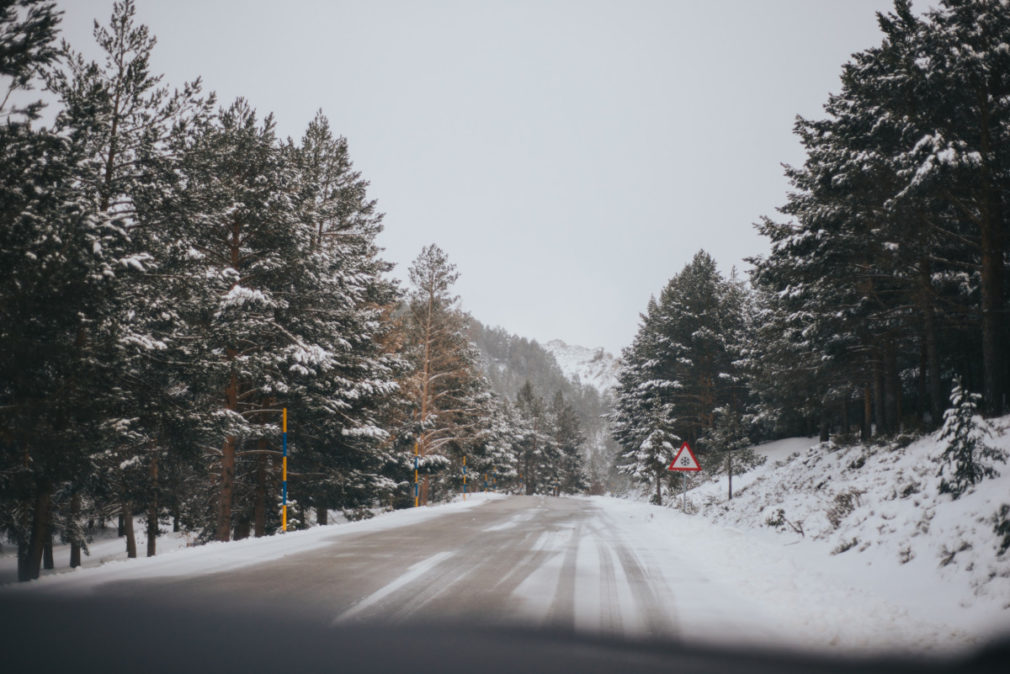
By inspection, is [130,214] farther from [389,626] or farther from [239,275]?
[389,626]

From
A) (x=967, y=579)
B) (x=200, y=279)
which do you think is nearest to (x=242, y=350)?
(x=200, y=279)

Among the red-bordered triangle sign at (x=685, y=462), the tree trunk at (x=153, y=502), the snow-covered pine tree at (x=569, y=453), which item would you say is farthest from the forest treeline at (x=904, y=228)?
the snow-covered pine tree at (x=569, y=453)

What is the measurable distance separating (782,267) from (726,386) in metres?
23.0

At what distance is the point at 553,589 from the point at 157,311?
984cm

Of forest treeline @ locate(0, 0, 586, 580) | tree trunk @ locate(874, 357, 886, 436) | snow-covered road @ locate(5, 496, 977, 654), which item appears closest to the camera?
snow-covered road @ locate(5, 496, 977, 654)

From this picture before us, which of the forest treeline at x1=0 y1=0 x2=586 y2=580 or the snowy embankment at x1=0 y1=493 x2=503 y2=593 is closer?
the snowy embankment at x1=0 y1=493 x2=503 y2=593

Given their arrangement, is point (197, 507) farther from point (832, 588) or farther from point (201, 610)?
point (832, 588)

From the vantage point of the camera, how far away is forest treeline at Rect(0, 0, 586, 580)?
8.88m

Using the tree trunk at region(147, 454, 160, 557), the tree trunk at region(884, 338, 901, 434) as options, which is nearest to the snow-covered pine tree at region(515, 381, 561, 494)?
the tree trunk at region(147, 454, 160, 557)

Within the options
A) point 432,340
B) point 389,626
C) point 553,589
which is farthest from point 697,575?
point 432,340

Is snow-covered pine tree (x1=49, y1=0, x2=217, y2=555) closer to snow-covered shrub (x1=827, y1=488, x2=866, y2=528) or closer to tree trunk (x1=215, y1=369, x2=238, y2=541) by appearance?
tree trunk (x1=215, y1=369, x2=238, y2=541)

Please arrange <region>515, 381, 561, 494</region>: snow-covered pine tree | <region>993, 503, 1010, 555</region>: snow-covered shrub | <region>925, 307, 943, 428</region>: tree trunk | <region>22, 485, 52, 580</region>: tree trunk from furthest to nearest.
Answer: <region>515, 381, 561, 494</region>: snow-covered pine tree → <region>925, 307, 943, 428</region>: tree trunk → <region>22, 485, 52, 580</region>: tree trunk → <region>993, 503, 1010, 555</region>: snow-covered shrub

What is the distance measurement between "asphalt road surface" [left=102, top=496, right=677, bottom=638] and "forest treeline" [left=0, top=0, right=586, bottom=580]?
4932mm

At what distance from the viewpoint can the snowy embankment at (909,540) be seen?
5289 millimetres
